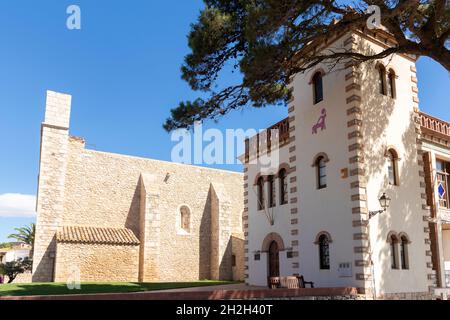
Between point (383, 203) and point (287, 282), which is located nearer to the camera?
point (383, 203)

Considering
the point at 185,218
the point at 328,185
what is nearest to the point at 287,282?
the point at 328,185

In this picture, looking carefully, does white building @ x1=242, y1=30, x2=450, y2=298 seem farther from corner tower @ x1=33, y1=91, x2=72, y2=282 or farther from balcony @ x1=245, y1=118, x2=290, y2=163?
corner tower @ x1=33, y1=91, x2=72, y2=282

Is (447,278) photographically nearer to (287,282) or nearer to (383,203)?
(383,203)

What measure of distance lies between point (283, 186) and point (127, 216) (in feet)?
42.9

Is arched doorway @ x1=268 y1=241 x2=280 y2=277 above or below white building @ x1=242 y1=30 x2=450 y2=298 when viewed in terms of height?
below

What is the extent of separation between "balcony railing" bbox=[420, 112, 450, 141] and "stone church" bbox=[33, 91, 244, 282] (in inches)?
631

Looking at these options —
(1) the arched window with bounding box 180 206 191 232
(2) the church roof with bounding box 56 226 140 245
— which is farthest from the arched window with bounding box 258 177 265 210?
(1) the arched window with bounding box 180 206 191 232

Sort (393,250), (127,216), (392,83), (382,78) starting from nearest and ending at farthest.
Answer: (393,250) → (382,78) → (392,83) → (127,216)

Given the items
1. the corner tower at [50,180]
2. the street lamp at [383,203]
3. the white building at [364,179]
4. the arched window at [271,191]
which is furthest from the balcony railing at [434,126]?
the corner tower at [50,180]

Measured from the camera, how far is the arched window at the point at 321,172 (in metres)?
14.9

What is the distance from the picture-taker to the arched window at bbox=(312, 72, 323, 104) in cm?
1574

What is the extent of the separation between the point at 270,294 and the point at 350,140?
580cm

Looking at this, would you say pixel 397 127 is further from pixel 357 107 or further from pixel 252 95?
pixel 252 95

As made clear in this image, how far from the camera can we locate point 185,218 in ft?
99.2
